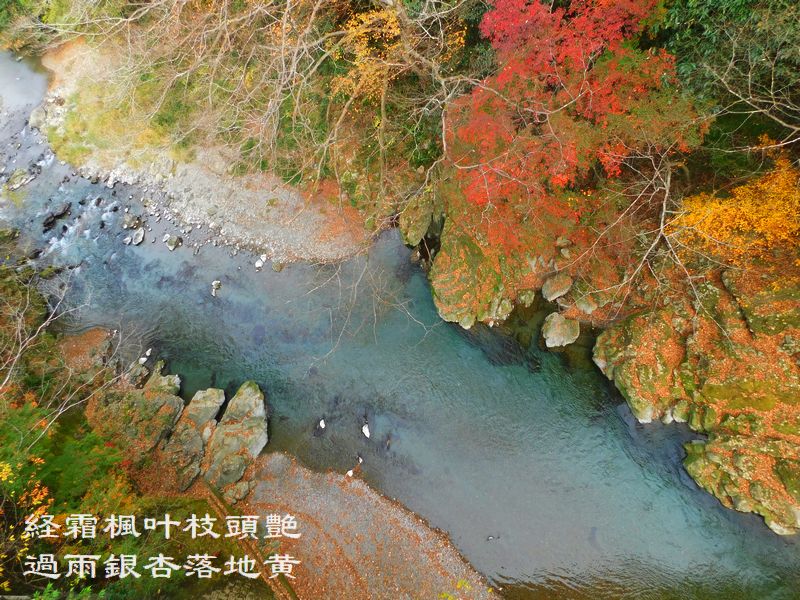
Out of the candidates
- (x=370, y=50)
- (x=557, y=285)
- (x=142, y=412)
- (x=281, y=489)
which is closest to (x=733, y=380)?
(x=557, y=285)

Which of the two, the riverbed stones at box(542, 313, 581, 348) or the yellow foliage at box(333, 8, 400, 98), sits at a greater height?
the yellow foliage at box(333, 8, 400, 98)

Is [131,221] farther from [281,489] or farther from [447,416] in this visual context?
[447,416]

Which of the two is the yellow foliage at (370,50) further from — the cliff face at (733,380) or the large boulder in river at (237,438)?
the cliff face at (733,380)

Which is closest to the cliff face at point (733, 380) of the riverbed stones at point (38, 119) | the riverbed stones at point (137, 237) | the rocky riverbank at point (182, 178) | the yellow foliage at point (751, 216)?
the yellow foliage at point (751, 216)

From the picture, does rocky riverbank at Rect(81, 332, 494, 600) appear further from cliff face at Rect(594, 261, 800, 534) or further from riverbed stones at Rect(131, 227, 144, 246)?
cliff face at Rect(594, 261, 800, 534)

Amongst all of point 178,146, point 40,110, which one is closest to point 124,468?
point 178,146

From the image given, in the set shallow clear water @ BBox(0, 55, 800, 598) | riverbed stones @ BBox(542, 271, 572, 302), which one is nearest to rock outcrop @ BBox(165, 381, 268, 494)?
shallow clear water @ BBox(0, 55, 800, 598)
